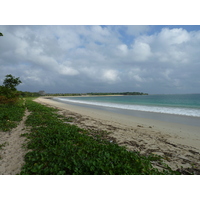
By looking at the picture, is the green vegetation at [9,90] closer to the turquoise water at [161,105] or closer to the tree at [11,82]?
the tree at [11,82]

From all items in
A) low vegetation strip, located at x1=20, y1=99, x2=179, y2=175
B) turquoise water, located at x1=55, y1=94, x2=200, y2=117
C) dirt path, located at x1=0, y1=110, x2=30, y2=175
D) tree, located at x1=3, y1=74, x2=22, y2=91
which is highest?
tree, located at x1=3, y1=74, x2=22, y2=91

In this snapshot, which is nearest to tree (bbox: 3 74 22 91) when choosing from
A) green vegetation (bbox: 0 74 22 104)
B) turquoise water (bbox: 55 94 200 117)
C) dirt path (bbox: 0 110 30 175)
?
green vegetation (bbox: 0 74 22 104)

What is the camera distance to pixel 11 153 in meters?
4.58

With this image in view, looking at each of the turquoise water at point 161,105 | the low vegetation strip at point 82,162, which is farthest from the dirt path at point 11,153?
the turquoise water at point 161,105

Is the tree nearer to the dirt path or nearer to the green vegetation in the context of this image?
the green vegetation

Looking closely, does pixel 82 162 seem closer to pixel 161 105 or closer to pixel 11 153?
pixel 11 153

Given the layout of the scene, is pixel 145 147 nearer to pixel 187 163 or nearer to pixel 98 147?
pixel 187 163

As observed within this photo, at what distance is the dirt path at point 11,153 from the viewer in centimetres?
363

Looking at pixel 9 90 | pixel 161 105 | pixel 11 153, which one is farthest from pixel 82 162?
pixel 161 105

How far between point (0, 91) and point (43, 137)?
1416 cm

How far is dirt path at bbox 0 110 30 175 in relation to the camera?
3629 mm

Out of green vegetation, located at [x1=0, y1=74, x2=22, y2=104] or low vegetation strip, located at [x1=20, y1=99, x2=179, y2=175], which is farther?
green vegetation, located at [x1=0, y1=74, x2=22, y2=104]

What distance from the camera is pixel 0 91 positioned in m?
15.6
